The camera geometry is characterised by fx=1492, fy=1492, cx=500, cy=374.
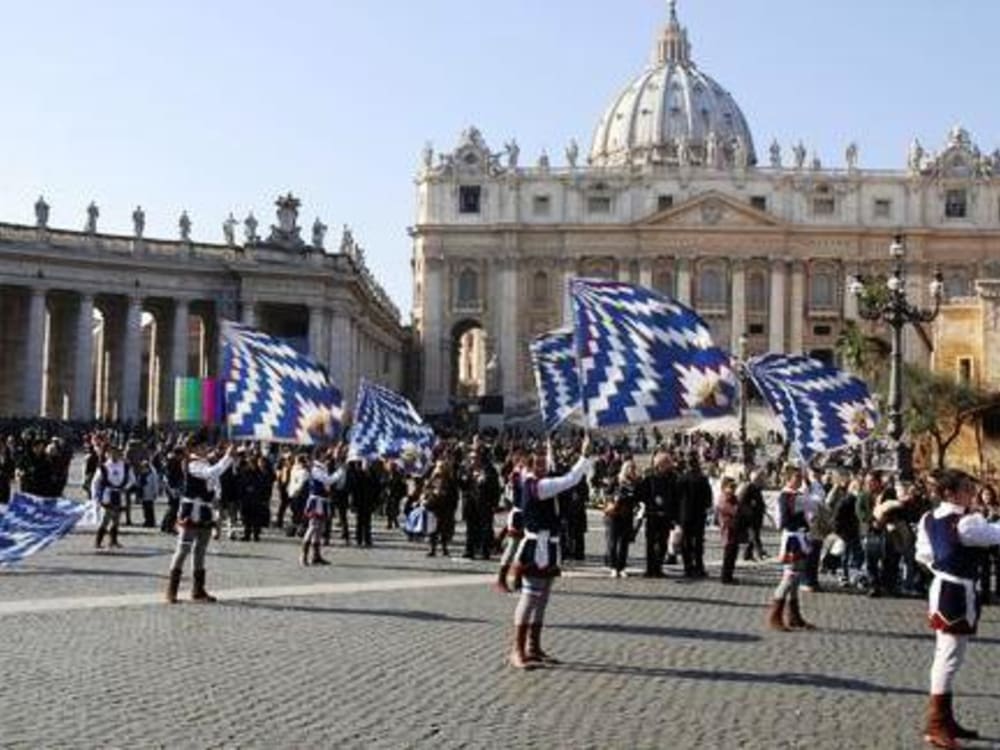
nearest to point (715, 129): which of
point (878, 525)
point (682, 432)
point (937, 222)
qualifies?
point (937, 222)

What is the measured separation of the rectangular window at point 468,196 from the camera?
351 feet

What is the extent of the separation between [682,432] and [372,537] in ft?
158

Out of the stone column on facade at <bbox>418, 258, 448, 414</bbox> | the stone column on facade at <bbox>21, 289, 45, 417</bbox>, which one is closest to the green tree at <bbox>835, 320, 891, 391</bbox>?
the stone column on facade at <bbox>21, 289, 45, 417</bbox>

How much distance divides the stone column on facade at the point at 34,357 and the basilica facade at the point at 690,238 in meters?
49.9

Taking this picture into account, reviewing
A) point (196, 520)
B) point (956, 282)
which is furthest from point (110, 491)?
point (956, 282)

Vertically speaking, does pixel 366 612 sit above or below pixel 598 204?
below

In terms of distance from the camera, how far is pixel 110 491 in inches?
869

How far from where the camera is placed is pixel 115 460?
72.4 feet

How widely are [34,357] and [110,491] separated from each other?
36.1m

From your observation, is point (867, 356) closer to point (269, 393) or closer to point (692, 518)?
point (692, 518)

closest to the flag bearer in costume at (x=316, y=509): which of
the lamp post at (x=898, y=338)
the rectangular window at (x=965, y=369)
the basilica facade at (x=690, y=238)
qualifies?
the lamp post at (x=898, y=338)

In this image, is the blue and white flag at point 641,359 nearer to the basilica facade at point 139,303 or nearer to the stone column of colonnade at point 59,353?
the basilica facade at point 139,303

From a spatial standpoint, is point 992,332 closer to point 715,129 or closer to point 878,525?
point 878,525

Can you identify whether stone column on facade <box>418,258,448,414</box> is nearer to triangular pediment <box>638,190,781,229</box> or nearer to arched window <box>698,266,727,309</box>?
triangular pediment <box>638,190,781,229</box>
